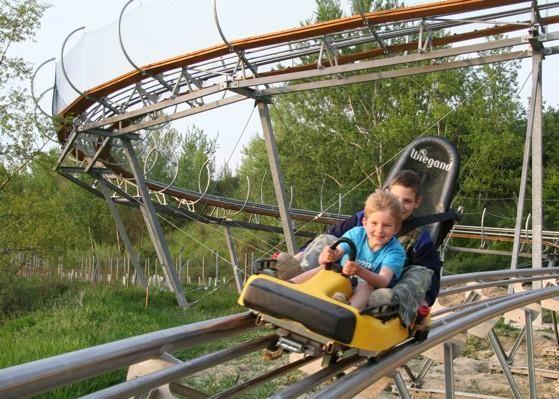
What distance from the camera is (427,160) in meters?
3.35

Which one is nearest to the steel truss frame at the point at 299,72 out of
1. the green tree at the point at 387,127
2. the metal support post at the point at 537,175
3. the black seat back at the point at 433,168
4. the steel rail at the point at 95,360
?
the metal support post at the point at 537,175

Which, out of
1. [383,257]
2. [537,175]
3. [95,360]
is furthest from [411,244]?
[537,175]

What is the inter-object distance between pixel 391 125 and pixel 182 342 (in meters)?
19.5

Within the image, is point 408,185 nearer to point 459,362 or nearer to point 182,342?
point 182,342

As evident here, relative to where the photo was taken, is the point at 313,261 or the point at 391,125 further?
the point at 391,125

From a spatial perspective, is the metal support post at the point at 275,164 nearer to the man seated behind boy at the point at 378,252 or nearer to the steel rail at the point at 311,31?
the steel rail at the point at 311,31

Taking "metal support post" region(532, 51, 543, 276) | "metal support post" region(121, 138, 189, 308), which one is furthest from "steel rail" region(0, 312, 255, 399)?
"metal support post" region(121, 138, 189, 308)

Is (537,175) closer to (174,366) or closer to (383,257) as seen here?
(383,257)

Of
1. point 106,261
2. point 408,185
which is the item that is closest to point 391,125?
point 106,261

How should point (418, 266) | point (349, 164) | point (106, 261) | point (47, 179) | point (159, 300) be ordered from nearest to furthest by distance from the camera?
point (418, 266) < point (159, 300) < point (106, 261) < point (47, 179) < point (349, 164)

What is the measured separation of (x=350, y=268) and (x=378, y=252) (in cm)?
26

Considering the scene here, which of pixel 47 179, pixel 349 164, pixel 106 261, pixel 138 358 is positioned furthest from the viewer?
pixel 349 164

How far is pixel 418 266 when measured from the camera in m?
2.43

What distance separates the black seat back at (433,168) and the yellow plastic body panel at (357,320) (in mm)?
954
